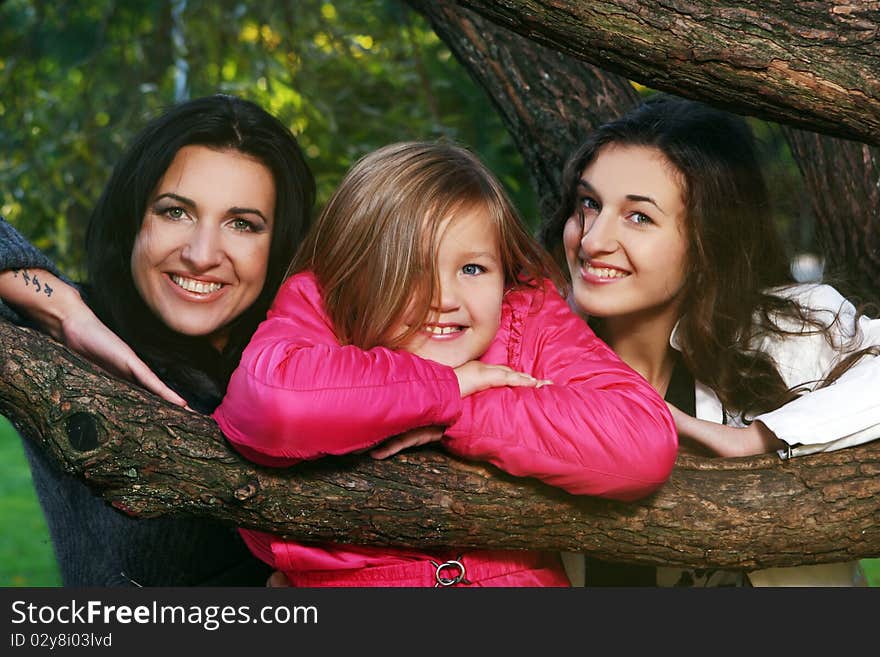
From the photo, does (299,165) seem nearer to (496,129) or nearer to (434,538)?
(434,538)

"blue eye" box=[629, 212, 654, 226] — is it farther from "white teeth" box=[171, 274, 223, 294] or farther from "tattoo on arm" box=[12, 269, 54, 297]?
"tattoo on arm" box=[12, 269, 54, 297]

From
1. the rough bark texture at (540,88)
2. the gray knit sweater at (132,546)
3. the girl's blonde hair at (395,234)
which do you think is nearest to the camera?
the girl's blonde hair at (395,234)

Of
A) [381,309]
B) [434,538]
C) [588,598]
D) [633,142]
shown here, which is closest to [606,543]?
[588,598]

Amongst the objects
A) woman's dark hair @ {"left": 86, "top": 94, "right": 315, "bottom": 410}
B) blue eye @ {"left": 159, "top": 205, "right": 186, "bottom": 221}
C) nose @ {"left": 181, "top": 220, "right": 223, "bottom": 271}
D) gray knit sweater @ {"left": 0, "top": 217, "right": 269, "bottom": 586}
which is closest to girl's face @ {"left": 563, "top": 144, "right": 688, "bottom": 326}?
woman's dark hair @ {"left": 86, "top": 94, "right": 315, "bottom": 410}

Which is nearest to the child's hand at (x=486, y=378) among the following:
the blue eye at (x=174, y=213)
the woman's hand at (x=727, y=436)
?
the woman's hand at (x=727, y=436)

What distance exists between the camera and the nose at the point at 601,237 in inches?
104

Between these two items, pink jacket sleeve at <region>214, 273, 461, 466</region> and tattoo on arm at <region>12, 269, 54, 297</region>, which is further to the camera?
tattoo on arm at <region>12, 269, 54, 297</region>

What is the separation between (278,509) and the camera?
7.06 ft

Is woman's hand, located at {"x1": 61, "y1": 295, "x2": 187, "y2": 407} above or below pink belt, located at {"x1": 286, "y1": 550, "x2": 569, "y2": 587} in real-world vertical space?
above

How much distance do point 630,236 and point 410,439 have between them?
2.87 feet

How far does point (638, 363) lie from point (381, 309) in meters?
1.00

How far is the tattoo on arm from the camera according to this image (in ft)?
8.31

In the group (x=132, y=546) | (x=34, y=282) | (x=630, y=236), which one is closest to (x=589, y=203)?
(x=630, y=236)

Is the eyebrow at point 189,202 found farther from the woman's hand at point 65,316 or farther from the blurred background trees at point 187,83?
the blurred background trees at point 187,83
